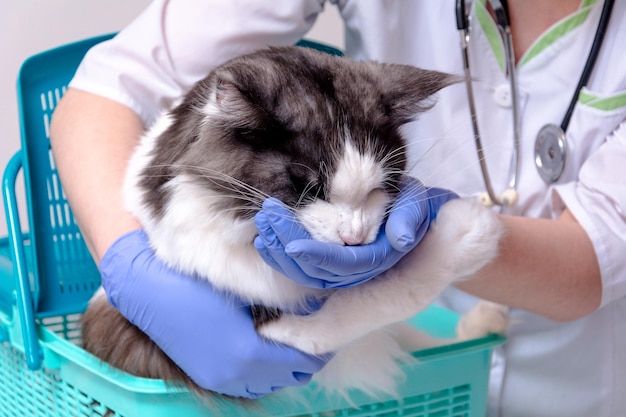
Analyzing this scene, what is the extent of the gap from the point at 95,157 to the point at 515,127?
68 cm

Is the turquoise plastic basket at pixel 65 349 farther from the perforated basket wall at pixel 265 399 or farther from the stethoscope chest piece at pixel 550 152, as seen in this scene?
the stethoscope chest piece at pixel 550 152

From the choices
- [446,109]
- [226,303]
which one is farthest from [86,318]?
[446,109]

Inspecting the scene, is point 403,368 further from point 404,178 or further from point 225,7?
point 225,7

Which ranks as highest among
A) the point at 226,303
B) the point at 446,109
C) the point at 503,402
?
the point at 446,109

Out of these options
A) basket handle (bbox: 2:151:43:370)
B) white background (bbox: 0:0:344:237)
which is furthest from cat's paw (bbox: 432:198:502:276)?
white background (bbox: 0:0:344:237)

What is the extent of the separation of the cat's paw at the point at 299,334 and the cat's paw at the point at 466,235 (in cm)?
18

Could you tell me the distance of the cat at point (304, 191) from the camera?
77 cm

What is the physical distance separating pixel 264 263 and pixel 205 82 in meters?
0.23

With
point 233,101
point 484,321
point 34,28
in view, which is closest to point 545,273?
point 484,321

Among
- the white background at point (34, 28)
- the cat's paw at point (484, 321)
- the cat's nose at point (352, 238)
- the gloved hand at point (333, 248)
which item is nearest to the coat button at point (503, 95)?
the cat's paw at point (484, 321)

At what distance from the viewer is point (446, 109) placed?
4.17 feet

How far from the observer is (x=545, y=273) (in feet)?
3.49

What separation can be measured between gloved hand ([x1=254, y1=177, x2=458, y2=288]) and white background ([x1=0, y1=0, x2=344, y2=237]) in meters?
1.25

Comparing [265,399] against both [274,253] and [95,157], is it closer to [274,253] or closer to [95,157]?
[274,253]
